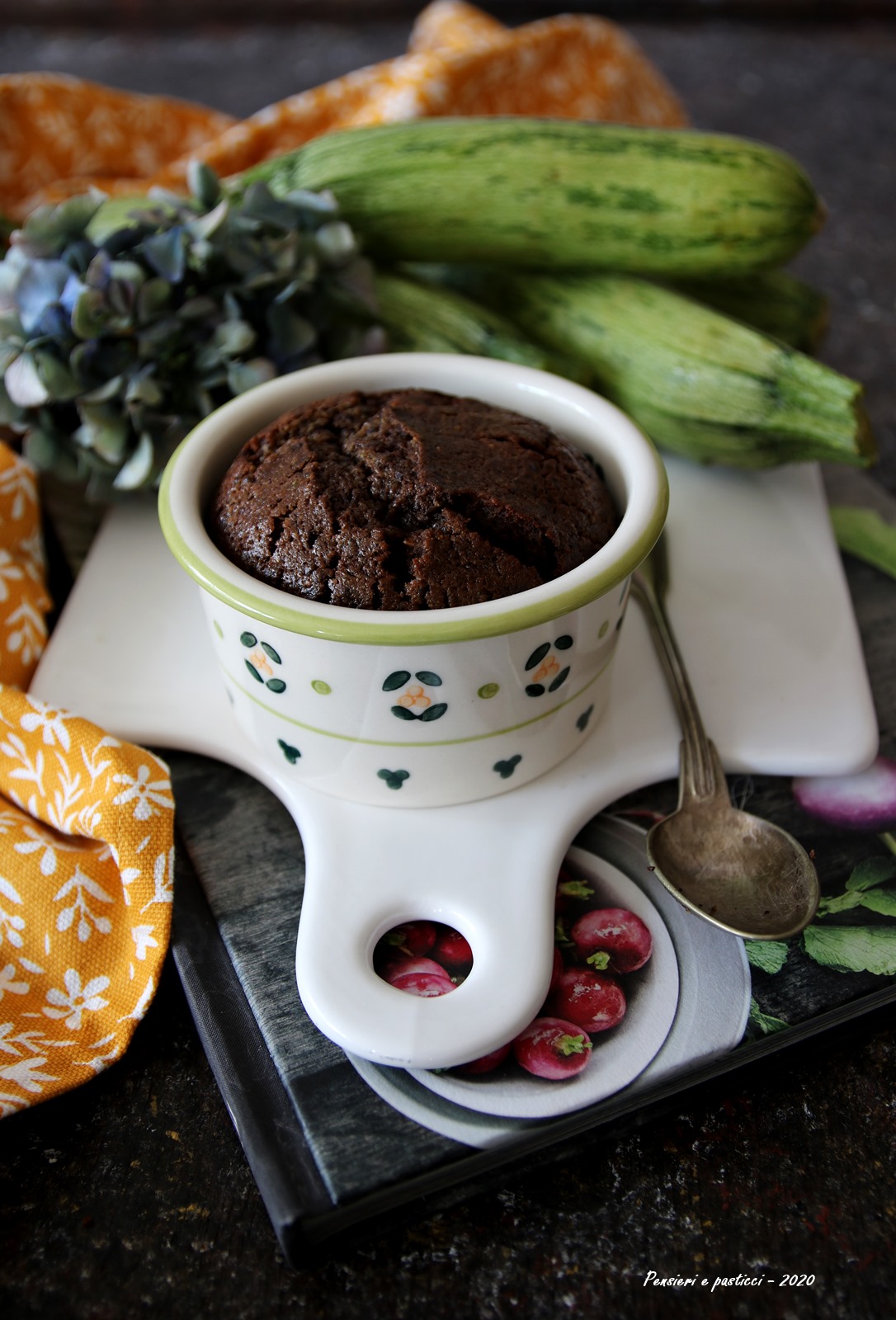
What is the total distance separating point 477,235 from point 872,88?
149cm

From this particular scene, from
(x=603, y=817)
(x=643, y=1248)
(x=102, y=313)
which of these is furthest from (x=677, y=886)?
(x=102, y=313)

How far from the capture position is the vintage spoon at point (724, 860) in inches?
26.5

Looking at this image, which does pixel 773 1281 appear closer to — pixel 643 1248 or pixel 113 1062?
pixel 643 1248

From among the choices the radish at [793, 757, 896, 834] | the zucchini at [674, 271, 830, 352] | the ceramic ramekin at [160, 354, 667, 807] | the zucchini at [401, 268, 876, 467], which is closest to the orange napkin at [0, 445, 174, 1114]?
the ceramic ramekin at [160, 354, 667, 807]

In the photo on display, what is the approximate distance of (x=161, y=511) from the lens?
706 mm

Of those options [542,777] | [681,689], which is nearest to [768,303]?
[681,689]

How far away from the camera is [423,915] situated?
0.67 metres

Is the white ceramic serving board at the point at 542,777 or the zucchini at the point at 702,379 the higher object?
the zucchini at the point at 702,379

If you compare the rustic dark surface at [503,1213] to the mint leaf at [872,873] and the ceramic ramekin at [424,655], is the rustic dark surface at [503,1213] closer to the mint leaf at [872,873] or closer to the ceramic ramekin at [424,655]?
the mint leaf at [872,873]

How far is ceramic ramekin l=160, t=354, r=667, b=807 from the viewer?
0.62 meters

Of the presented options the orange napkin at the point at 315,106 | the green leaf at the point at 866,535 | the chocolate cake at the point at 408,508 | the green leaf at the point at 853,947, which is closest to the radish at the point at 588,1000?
the green leaf at the point at 853,947

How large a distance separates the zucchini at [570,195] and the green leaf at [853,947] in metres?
0.68

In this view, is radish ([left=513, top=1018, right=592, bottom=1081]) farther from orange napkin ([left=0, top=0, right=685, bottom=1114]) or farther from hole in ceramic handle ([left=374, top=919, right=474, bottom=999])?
orange napkin ([left=0, top=0, right=685, bottom=1114])

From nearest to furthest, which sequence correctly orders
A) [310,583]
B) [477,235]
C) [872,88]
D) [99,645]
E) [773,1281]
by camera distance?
[773,1281] → [310,583] → [99,645] → [477,235] → [872,88]
